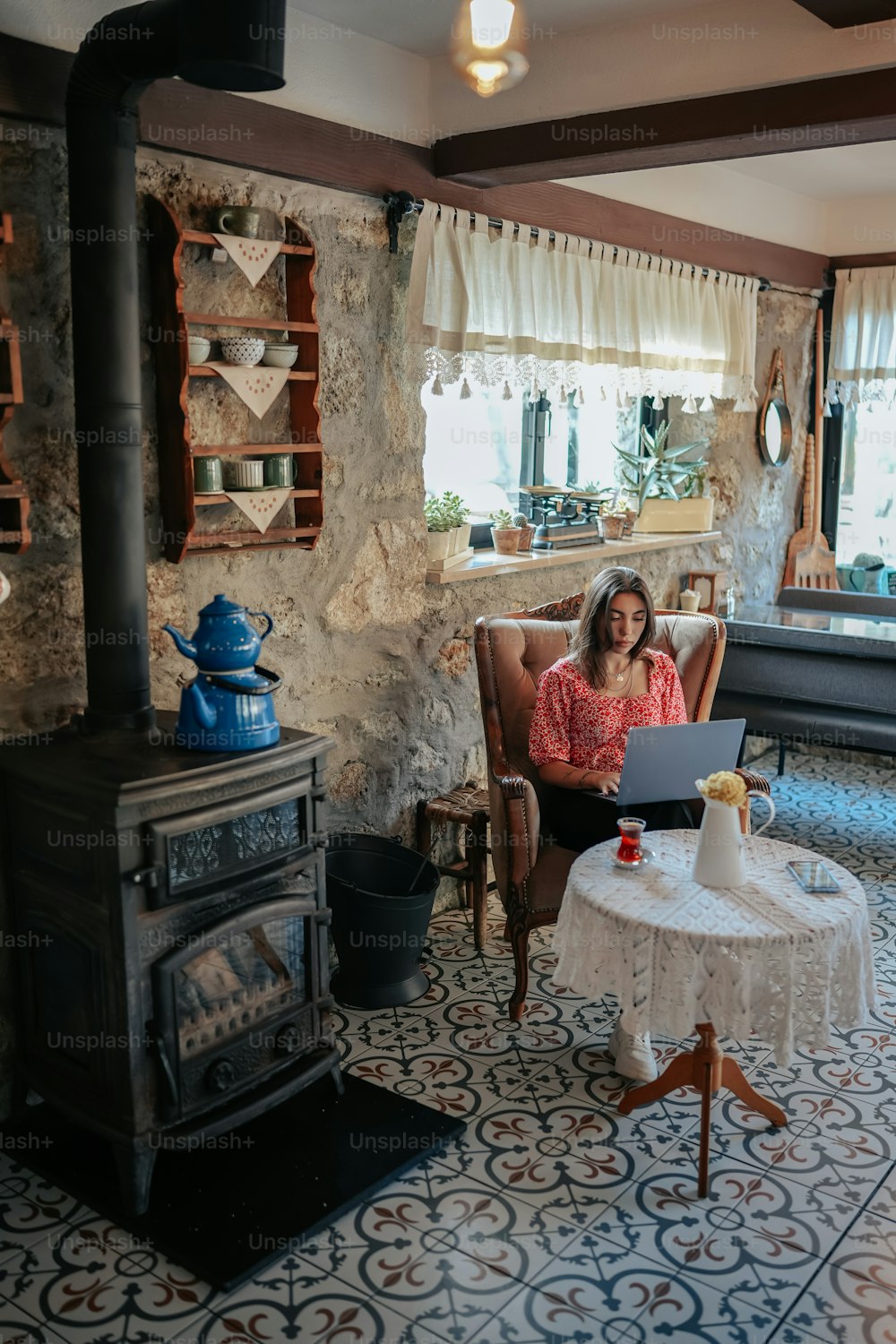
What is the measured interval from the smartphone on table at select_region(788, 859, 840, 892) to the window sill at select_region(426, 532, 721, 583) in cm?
158

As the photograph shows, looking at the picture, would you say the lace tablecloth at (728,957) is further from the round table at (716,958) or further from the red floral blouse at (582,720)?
the red floral blouse at (582,720)

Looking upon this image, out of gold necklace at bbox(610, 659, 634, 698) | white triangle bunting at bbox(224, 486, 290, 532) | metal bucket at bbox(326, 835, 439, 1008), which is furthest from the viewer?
gold necklace at bbox(610, 659, 634, 698)

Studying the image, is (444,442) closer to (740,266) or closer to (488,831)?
(488,831)

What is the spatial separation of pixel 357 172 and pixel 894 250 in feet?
11.8

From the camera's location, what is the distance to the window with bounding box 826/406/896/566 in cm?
618

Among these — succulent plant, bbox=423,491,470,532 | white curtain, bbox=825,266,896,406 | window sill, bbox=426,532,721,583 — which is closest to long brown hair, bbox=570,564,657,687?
window sill, bbox=426,532,721,583

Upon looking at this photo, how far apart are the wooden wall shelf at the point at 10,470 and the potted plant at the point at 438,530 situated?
4.97 ft

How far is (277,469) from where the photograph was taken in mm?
3115

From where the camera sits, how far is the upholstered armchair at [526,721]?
3135mm

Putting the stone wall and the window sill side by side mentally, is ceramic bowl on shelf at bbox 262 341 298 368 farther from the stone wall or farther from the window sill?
the window sill

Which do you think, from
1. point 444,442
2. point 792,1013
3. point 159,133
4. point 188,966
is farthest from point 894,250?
point 188,966

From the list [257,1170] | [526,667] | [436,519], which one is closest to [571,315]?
[436,519]

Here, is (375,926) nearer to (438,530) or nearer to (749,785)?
(749,785)

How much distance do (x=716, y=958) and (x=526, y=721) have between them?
4.25ft
